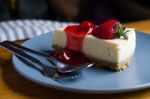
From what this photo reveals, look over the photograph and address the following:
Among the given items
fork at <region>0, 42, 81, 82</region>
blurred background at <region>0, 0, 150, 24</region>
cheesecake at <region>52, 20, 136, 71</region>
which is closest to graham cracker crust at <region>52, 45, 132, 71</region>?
cheesecake at <region>52, 20, 136, 71</region>

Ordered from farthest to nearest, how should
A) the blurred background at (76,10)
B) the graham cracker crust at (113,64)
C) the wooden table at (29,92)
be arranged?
1. the blurred background at (76,10)
2. the graham cracker crust at (113,64)
3. the wooden table at (29,92)

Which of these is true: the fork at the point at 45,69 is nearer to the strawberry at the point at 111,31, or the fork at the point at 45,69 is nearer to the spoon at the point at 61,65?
the spoon at the point at 61,65

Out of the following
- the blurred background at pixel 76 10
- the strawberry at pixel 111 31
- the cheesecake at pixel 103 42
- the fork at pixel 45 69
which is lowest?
the blurred background at pixel 76 10

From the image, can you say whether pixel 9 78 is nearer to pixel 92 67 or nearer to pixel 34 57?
pixel 34 57

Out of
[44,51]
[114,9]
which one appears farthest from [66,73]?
[114,9]

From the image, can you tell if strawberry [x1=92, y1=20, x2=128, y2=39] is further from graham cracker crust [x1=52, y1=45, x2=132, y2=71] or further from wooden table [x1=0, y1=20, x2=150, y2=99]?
wooden table [x1=0, y1=20, x2=150, y2=99]

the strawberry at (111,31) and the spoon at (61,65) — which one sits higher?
the strawberry at (111,31)

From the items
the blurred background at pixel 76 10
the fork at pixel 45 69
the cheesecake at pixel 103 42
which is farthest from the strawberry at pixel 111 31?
the blurred background at pixel 76 10
